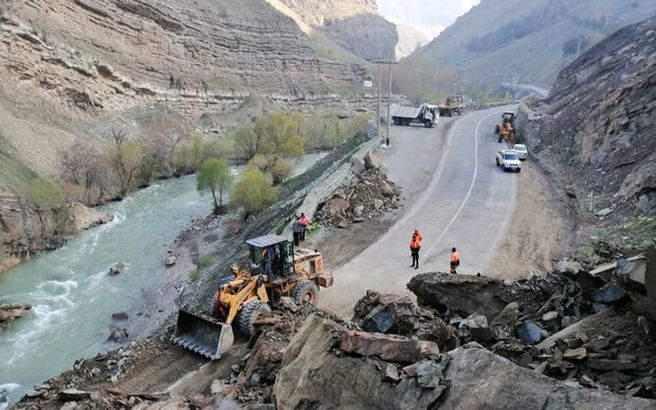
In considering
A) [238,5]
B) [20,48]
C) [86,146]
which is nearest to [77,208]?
[86,146]

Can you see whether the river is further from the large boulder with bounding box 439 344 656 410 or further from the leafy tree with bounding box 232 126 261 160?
the large boulder with bounding box 439 344 656 410

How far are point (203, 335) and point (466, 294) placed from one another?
6541mm

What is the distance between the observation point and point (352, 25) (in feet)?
595

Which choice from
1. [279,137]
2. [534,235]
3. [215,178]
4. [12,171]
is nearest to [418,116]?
[279,137]

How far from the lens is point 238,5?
98.2 m

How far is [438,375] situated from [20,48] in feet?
176

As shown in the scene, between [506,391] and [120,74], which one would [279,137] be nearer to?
[120,74]

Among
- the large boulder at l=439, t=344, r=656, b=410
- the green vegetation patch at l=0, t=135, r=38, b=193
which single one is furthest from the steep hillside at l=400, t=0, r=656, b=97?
the large boulder at l=439, t=344, r=656, b=410

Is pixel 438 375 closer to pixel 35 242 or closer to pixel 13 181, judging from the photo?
pixel 35 242

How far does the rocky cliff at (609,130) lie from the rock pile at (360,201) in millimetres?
8476

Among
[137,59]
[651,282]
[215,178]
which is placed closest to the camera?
[651,282]

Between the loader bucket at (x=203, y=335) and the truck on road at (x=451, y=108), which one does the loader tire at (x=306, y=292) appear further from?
the truck on road at (x=451, y=108)

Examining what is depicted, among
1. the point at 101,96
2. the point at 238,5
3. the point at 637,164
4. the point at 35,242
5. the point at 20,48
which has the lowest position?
the point at 35,242

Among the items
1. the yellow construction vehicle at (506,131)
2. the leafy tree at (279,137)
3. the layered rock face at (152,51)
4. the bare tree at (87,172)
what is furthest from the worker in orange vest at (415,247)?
the layered rock face at (152,51)
